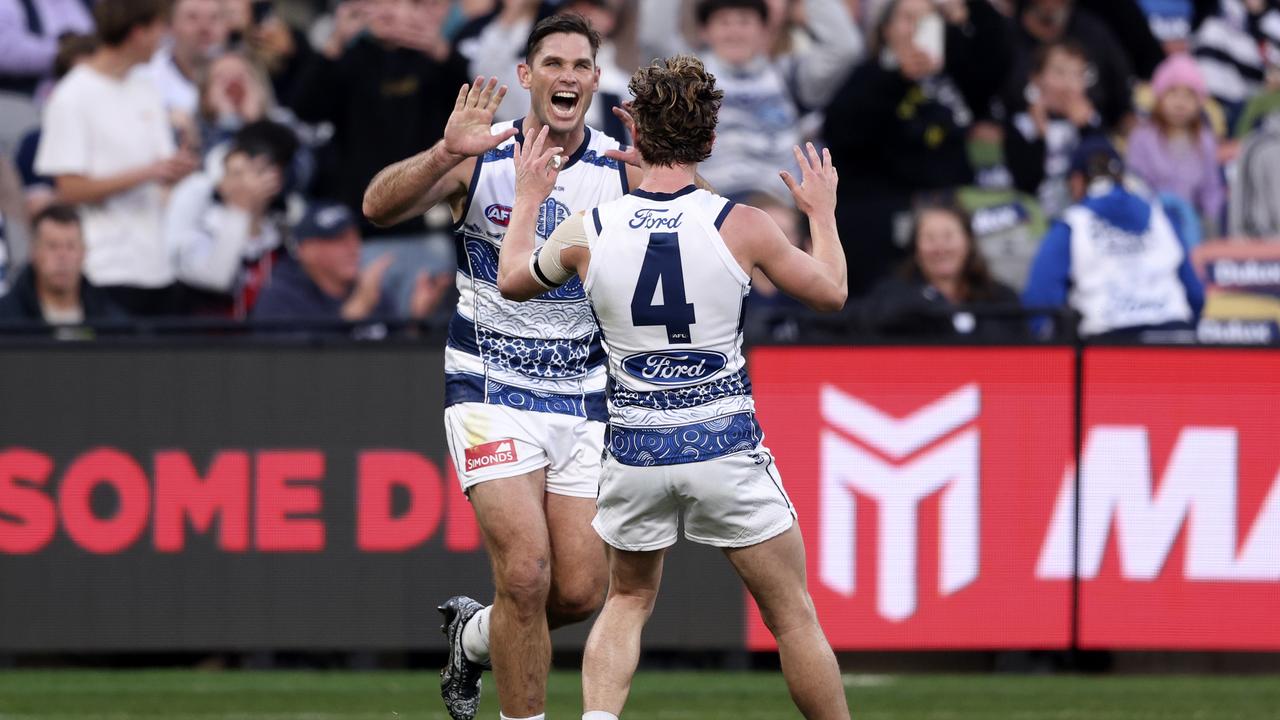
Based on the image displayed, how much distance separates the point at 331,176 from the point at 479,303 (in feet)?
19.1

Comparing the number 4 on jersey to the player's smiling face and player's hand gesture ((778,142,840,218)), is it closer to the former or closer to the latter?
player's hand gesture ((778,142,840,218))

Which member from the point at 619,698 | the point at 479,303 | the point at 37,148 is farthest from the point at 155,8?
the point at 619,698

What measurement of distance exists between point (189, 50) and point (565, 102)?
23.1 ft

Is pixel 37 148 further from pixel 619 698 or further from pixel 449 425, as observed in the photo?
pixel 619 698

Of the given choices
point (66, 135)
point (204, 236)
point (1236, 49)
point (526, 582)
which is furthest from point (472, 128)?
point (1236, 49)

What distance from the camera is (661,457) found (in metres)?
5.85

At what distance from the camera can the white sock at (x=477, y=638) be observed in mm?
6977

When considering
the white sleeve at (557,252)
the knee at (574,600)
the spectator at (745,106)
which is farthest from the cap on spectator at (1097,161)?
the white sleeve at (557,252)

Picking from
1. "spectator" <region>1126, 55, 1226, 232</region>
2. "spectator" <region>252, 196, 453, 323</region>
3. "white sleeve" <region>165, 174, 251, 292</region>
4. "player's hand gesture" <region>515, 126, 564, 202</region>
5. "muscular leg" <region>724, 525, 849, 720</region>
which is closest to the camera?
"muscular leg" <region>724, 525, 849, 720</region>

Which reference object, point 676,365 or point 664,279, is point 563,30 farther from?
point 676,365

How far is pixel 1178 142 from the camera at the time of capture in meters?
13.2

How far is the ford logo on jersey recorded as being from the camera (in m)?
5.83

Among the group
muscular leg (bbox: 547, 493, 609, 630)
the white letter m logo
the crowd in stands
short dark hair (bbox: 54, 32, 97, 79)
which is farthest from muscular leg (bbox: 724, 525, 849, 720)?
short dark hair (bbox: 54, 32, 97, 79)

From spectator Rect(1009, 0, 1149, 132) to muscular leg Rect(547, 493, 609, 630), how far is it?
7343 millimetres
